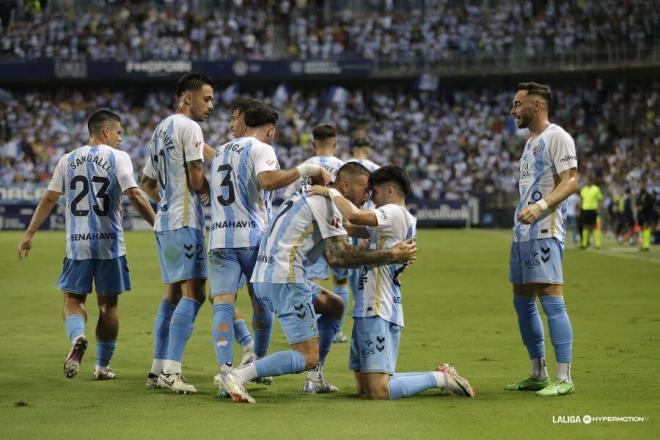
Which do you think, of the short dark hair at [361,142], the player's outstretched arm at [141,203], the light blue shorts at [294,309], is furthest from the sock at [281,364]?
the short dark hair at [361,142]

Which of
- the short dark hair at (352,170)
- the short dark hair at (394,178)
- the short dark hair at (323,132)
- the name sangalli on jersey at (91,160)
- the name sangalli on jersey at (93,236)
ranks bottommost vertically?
the name sangalli on jersey at (93,236)

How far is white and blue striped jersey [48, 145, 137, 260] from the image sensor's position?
980 cm

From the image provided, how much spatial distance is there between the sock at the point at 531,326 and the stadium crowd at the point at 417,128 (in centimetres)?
3389

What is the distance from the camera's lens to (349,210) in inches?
323

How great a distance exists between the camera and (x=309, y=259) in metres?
8.62

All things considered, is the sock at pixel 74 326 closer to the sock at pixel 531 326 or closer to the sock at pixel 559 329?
the sock at pixel 531 326

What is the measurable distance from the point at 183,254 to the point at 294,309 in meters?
1.32

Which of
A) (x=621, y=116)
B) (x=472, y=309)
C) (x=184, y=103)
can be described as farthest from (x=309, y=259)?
(x=621, y=116)

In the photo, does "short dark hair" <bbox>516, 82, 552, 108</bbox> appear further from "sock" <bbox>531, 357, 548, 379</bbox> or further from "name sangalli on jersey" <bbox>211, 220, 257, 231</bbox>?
"name sangalli on jersey" <bbox>211, 220, 257, 231</bbox>

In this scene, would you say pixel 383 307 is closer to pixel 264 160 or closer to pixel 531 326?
pixel 531 326

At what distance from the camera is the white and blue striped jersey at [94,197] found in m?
9.80

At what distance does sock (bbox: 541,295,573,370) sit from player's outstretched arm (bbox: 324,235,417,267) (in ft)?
4.42

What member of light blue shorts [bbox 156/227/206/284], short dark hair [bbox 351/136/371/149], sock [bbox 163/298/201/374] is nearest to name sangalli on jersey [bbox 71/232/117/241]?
light blue shorts [bbox 156/227/206/284]

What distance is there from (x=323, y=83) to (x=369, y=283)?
45.9 metres
